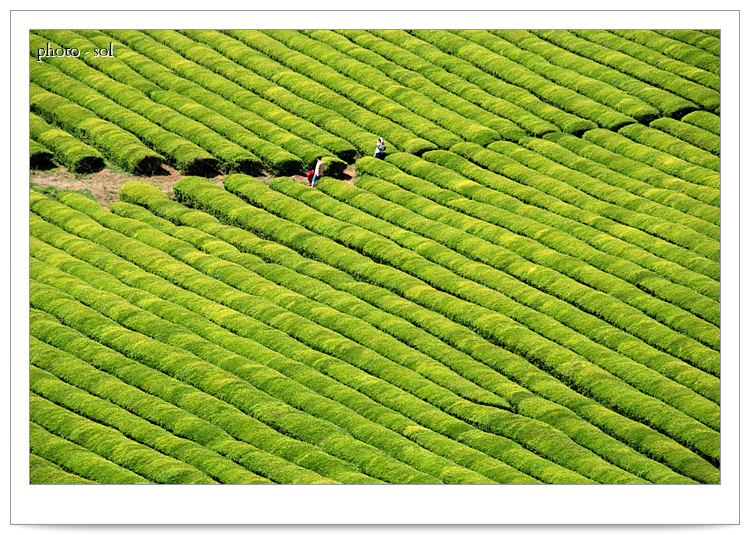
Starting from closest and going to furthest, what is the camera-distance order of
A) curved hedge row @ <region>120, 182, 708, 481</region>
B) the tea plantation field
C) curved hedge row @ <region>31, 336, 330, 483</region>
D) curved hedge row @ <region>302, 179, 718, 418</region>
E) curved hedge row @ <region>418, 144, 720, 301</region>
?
1. curved hedge row @ <region>31, 336, 330, 483</region>
2. the tea plantation field
3. curved hedge row @ <region>120, 182, 708, 481</region>
4. curved hedge row @ <region>302, 179, 718, 418</region>
5. curved hedge row @ <region>418, 144, 720, 301</region>

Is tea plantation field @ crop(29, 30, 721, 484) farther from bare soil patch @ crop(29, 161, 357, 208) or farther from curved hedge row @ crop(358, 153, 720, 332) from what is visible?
bare soil patch @ crop(29, 161, 357, 208)

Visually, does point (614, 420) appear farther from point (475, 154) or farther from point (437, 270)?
point (475, 154)

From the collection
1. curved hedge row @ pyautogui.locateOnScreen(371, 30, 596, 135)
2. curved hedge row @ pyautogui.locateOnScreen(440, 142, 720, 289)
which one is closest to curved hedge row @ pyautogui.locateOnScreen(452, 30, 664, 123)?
curved hedge row @ pyautogui.locateOnScreen(371, 30, 596, 135)

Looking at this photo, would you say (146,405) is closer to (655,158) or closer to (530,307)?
(530,307)

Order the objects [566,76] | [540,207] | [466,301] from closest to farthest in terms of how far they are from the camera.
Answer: [466,301] → [540,207] → [566,76]

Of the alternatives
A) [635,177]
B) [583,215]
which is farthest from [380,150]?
[635,177]

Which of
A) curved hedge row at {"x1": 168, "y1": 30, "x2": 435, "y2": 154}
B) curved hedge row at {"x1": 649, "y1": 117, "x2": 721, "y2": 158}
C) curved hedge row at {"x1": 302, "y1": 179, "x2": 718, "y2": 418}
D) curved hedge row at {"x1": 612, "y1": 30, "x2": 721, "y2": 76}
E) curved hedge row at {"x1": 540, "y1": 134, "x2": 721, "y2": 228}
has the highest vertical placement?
curved hedge row at {"x1": 612, "y1": 30, "x2": 721, "y2": 76}
